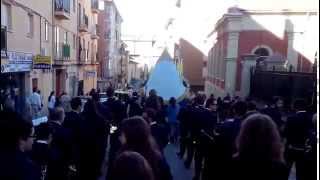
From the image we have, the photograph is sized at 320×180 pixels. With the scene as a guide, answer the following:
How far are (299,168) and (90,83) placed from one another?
35.4 metres

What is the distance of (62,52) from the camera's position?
90.5 feet

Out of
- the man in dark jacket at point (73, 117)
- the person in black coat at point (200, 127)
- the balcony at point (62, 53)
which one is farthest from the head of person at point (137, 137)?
the balcony at point (62, 53)

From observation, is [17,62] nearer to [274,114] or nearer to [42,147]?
[274,114]

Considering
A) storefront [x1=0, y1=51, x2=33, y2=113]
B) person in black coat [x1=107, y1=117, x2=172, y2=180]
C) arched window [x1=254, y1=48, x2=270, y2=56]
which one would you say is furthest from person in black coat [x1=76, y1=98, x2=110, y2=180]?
arched window [x1=254, y1=48, x2=270, y2=56]

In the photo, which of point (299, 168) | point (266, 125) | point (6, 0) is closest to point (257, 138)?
point (266, 125)

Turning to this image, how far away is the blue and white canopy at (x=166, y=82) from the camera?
15.6 m

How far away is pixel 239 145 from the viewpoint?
12.0 feet

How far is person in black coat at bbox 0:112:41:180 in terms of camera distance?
3215 mm

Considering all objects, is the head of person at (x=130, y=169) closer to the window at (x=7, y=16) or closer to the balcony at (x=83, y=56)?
the window at (x=7, y=16)

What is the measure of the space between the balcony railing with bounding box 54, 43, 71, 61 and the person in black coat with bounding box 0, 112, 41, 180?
74.9 feet

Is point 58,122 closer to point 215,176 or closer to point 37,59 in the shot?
point 215,176

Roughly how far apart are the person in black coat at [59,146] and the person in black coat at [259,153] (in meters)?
2.32

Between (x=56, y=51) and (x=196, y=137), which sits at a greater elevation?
(x=56, y=51)

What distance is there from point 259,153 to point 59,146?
2832 mm
